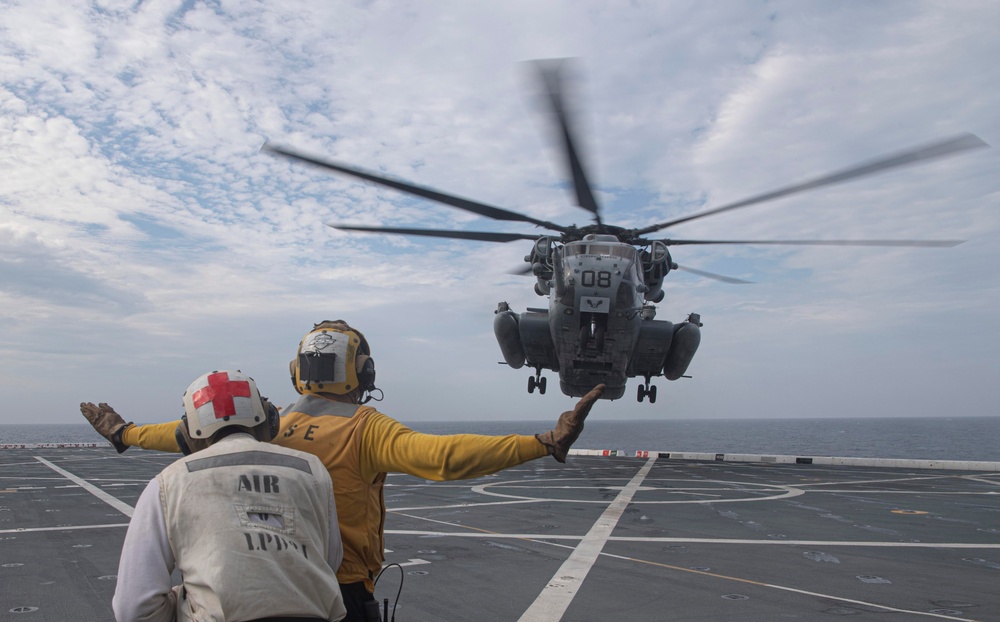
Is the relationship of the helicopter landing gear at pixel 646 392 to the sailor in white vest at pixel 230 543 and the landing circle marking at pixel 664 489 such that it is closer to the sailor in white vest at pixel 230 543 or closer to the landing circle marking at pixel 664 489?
the landing circle marking at pixel 664 489

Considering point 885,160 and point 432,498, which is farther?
point 432,498

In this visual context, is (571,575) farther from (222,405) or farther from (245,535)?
(245,535)

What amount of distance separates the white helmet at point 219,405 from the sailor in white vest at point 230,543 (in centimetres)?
20

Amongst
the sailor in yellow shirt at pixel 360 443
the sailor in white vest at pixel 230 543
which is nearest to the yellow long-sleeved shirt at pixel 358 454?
the sailor in yellow shirt at pixel 360 443

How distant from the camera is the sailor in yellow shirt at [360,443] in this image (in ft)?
10.7

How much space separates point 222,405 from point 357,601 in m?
1.40

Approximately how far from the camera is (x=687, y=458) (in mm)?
39688

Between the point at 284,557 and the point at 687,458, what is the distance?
39242mm

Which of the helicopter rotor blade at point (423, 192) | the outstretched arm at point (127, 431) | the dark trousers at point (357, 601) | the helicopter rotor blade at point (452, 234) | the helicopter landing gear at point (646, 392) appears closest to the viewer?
the dark trousers at point (357, 601)

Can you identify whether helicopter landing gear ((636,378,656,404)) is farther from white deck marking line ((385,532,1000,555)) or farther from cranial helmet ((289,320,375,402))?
cranial helmet ((289,320,375,402))

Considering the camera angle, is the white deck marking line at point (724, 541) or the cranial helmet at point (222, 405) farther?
the white deck marking line at point (724, 541)

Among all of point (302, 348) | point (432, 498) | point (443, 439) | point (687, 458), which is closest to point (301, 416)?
point (302, 348)

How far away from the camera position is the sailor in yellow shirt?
3.27 metres

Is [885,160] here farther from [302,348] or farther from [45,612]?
[45,612]
